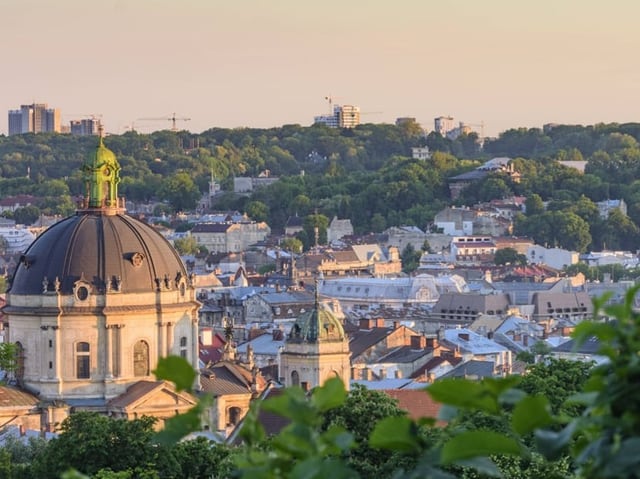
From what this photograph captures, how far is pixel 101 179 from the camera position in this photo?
50000 millimetres

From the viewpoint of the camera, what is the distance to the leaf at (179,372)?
6.66 metres

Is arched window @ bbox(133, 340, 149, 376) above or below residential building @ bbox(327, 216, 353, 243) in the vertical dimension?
above

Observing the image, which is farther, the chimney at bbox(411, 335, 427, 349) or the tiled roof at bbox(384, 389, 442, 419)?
the chimney at bbox(411, 335, 427, 349)

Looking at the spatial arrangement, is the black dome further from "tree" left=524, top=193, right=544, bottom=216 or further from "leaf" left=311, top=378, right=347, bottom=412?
"tree" left=524, top=193, right=544, bottom=216

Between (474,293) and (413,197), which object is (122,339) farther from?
(413,197)

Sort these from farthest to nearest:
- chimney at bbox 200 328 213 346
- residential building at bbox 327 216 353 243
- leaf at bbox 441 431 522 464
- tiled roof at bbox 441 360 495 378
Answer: residential building at bbox 327 216 353 243 → chimney at bbox 200 328 213 346 → tiled roof at bbox 441 360 495 378 → leaf at bbox 441 431 522 464

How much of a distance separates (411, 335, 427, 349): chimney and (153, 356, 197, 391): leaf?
67.4 m

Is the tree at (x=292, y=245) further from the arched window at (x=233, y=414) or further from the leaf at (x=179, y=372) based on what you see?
the leaf at (x=179, y=372)

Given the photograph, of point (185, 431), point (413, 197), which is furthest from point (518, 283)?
point (185, 431)

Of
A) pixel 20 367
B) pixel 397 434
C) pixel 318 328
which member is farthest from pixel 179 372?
pixel 318 328

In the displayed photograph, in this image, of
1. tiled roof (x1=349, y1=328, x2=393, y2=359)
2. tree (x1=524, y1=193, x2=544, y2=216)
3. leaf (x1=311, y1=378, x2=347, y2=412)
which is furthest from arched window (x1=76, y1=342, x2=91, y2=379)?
tree (x1=524, y1=193, x2=544, y2=216)

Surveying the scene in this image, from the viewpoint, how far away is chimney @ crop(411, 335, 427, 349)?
74.2m

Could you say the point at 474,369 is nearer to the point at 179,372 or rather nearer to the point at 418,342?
the point at 418,342

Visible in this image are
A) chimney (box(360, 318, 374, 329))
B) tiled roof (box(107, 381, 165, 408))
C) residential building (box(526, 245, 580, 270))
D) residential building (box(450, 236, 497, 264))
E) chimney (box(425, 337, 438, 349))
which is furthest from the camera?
residential building (box(450, 236, 497, 264))
